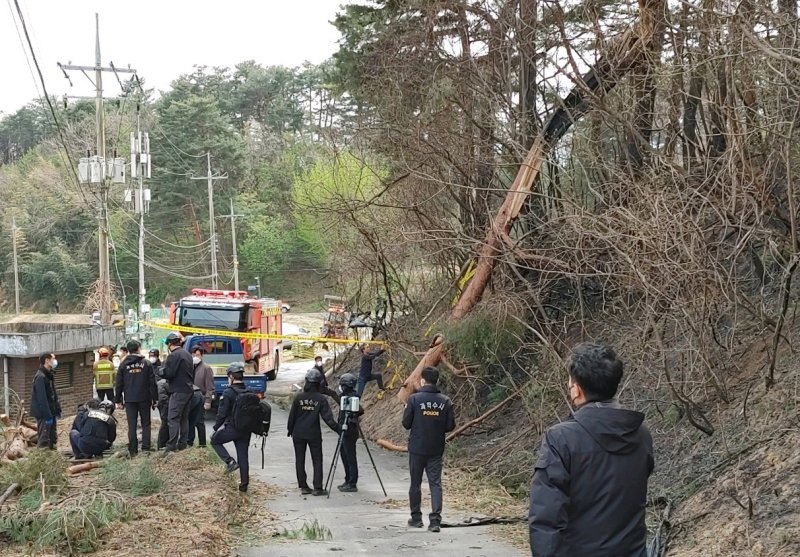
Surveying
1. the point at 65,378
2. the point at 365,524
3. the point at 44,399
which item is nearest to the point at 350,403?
the point at 365,524

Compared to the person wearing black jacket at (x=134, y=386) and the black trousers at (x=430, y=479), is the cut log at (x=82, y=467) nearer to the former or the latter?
the person wearing black jacket at (x=134, y=386)

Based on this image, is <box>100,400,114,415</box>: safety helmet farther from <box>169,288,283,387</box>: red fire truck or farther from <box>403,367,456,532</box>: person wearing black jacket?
<box>169,288,283,387</box>: red fire truck

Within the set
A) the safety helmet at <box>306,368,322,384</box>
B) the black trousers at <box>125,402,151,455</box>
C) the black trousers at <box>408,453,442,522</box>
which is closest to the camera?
the black trousers at <box>408,453,442,522</box>

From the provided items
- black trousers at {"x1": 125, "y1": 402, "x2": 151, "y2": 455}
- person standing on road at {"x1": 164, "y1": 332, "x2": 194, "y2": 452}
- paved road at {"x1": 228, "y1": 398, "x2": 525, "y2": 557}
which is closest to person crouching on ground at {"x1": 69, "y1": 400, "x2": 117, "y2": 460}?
black trousers at {"x1": 125, "y1": 402, "x2": 151, "y2": 455}

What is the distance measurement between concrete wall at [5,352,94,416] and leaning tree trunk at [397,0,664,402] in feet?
35.4

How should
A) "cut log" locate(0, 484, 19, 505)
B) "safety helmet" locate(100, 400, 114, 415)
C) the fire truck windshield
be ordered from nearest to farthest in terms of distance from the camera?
"cut log" locate(0, 484, 19, 505), "safety helmet" locate(100, 400, 114, 415), the fire truck windshield

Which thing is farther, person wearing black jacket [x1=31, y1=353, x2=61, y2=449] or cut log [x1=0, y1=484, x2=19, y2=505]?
person wearing black jacket [x1=31, y1=353, x2=61, y2=449]

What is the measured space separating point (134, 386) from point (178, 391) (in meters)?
0.71

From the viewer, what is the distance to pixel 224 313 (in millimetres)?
26516

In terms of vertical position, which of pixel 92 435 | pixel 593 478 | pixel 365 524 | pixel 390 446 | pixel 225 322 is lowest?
pixel 390 446

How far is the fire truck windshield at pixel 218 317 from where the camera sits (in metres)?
26.4

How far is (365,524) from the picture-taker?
9.91 m

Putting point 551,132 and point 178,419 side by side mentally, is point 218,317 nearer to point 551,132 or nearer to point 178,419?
point 178,419

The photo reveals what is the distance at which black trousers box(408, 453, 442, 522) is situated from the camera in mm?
9633
